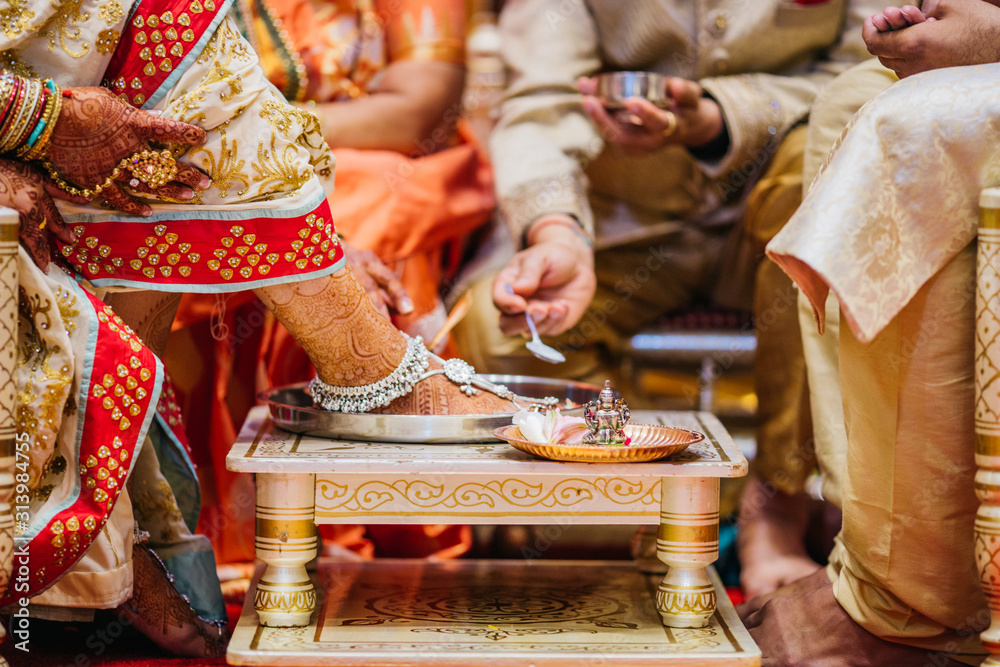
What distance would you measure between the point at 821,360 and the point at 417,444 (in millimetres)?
531

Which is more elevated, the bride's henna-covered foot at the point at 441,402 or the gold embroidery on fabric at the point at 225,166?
the gold embroidery on fabric at the point at 225,166

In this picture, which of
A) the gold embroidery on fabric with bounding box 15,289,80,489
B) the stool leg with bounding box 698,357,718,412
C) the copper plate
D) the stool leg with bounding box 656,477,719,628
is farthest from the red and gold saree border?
the stool leg with bounding box 698,357,718,412

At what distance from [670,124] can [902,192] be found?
71 cm

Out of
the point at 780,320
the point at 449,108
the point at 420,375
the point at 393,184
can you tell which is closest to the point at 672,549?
the point at 420,375

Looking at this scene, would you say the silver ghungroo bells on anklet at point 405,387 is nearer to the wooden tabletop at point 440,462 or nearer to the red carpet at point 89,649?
the wooden tabletop at point 440,462

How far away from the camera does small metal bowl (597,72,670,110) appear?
5.21ft

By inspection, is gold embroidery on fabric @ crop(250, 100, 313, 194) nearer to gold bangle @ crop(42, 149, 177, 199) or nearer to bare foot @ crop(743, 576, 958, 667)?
gold bangle @ crop(42, 149, 177, 199)

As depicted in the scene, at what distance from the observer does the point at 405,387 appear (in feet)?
3.86

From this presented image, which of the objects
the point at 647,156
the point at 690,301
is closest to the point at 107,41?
the point at 647,156

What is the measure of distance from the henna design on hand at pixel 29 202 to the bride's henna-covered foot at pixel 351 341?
8.7 inches

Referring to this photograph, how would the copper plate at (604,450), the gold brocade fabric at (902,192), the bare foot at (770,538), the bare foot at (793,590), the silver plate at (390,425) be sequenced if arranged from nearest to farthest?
the gold brocade fabric at (902,192) < the copper plate at (604,450) < the silver plate at (390,425) < the bare foot at (793,590) < the bare foot at (770,538)

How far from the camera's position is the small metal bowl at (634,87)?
1588 mm

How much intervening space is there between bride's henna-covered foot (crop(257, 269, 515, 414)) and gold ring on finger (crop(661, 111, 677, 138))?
629 mm

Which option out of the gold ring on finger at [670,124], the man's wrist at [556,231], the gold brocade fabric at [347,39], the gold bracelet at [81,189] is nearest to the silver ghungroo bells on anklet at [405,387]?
the gold bracelet at [81,189]
